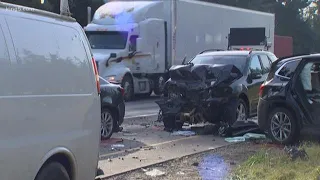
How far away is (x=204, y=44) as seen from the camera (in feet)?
84.4

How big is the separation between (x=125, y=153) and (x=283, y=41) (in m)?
31.9

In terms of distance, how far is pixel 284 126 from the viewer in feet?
32.6

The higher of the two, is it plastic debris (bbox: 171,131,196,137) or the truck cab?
the truck cab

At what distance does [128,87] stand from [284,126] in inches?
467

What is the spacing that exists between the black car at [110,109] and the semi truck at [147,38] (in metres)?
8.98

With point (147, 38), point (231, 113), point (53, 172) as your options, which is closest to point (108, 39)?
point (147, 38)

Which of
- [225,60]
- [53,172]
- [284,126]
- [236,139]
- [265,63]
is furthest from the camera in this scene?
[265,63]

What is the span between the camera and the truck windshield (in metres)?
21.2

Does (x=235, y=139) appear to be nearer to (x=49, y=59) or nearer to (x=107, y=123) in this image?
(x=107, y=123)

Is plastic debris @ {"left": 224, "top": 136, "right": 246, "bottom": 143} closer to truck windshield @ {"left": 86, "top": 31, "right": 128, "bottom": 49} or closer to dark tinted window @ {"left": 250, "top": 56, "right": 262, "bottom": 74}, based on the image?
dark tinted window @ {"left": 250, "top": 56, "right": 262, "bottom": 74}

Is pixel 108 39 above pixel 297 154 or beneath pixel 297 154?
above

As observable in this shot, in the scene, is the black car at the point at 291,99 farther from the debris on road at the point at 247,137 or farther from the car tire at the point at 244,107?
the car tire at the point at 244,107

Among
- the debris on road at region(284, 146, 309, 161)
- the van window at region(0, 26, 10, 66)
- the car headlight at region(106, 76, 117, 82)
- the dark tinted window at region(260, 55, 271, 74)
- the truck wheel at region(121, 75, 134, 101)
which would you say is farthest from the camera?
the truck wheel at region(121, 75, 134, 101)

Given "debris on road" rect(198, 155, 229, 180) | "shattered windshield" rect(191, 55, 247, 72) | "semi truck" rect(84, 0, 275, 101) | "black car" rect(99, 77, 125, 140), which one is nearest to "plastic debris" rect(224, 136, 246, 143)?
"debris on road" rect(198, 155, 229, 180)
